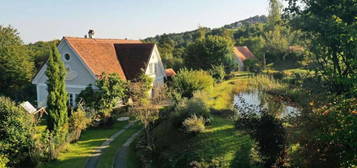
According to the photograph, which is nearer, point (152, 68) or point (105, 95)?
point (105, 95)

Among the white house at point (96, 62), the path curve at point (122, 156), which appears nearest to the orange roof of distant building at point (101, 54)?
the white house at point (96, 62)

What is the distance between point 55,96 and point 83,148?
13.4 feet

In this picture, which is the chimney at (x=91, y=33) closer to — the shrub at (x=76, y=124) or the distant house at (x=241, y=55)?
the shrub at (x=76, y=124)

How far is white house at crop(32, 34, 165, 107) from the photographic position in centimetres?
2644

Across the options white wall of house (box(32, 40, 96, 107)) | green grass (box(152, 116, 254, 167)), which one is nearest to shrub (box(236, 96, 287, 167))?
green grass (box(152, 116, 254, 167))

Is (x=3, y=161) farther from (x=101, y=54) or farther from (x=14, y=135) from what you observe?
(x=101, y=54)

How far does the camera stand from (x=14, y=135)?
1436 cm

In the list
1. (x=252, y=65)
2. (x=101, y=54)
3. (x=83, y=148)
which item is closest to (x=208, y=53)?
(x=101, y=54)

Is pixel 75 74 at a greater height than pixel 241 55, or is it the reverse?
pixel 241 55

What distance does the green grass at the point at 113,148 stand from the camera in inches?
570

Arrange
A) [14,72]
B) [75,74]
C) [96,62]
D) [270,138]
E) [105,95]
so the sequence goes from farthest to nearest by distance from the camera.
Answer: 1. [14,72]
2. [96,62]
3. [75,74]
4. [105,95]
5. [270,138]

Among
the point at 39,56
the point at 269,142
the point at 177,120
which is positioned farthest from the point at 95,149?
the point at 39,56

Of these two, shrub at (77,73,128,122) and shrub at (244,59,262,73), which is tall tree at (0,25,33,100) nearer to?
shrub at (77,73,128,122)

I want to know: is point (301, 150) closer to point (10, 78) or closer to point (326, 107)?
point (326, 107)
